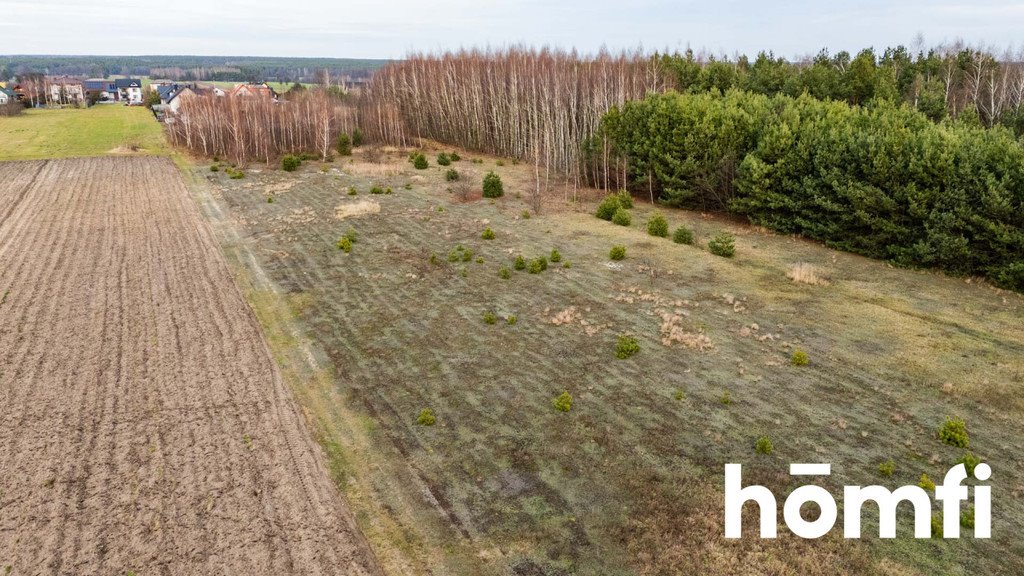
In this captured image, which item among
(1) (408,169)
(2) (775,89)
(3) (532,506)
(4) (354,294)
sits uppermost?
(2) (775,89)

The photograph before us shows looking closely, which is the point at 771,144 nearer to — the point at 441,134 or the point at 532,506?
the point at 532,506

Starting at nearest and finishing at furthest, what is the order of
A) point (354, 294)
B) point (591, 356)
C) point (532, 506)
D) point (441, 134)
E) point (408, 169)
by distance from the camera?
point (532, 506)
point (591, 356)
point (354, 294)
point (408, 169)
point (441, 134)

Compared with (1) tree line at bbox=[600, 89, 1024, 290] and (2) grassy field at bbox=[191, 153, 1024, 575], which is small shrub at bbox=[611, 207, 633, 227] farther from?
(1) tree line at bbox=[600, 89, 1024, 290]

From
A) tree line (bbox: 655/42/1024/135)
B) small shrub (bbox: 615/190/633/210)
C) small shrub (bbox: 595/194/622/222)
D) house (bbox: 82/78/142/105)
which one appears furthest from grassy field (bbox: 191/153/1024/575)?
house (bbox: 82/78/142/105)

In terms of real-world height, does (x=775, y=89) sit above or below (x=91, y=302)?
above

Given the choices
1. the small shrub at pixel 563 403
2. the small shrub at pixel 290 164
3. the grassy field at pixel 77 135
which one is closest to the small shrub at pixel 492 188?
the small shrub at pixel 290 164

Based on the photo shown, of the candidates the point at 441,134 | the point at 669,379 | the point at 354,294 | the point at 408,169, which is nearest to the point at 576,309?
the point at 669,379

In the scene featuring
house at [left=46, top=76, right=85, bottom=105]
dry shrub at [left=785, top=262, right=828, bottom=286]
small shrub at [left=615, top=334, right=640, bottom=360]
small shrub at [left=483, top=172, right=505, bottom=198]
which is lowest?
small shrub at [left=615, top=334, right=640, bottom=360]
